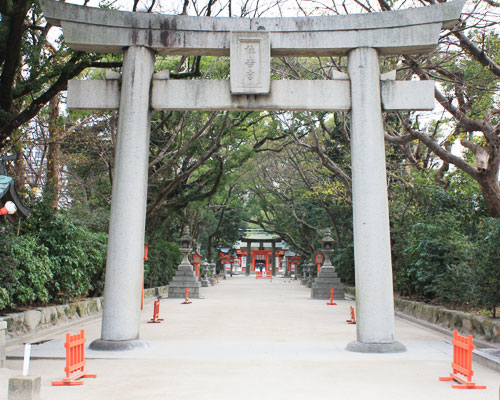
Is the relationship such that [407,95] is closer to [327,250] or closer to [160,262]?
[327,250]

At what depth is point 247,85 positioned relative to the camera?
8.23 meters

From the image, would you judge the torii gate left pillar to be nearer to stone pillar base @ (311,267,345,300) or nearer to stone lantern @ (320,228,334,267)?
stone pillar base @ (311,267,345,300)

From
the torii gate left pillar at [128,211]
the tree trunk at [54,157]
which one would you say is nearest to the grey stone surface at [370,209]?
the torii gate left pillar at [128,211]

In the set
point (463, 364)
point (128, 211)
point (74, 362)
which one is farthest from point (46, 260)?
point (463, 364)

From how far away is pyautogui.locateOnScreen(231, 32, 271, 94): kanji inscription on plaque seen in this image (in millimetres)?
8234

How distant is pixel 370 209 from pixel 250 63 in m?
3.33

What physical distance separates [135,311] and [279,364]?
262 cm

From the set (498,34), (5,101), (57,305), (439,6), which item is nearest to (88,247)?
(57,305)

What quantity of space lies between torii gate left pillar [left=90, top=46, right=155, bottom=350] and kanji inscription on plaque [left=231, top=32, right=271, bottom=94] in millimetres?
1561

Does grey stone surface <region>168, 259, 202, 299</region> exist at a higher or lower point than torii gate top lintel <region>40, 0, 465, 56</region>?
lower

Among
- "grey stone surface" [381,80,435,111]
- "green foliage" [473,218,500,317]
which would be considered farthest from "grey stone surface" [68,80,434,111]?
"green foliage" [473,218,500,317]

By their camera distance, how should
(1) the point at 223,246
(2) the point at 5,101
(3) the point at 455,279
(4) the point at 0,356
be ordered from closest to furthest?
1. (4) the point at 0,356
2. (2) the point at 5,101
3. (3) the point at 455,279
4. (1) the point at 223,246

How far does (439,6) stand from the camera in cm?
801

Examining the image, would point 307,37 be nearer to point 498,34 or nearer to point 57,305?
point 498,34
